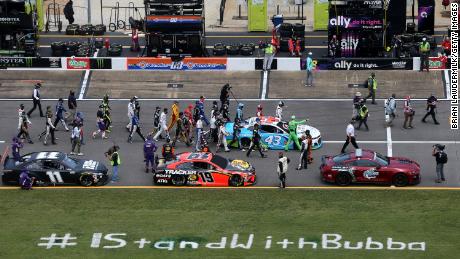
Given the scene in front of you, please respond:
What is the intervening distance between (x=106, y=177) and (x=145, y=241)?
655 cm

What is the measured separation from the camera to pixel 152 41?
6175 centimetres

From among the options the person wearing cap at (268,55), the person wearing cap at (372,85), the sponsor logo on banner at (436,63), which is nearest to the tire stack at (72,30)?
the person wearing cap at (268,55)

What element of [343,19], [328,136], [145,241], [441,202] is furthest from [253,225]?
[343,19]

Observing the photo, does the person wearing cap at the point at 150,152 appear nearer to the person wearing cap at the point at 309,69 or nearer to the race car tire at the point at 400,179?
the race car tire at the point at 400,179

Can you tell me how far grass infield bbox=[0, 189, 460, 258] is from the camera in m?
37.4

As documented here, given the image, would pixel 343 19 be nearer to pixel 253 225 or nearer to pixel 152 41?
pixel 152 41

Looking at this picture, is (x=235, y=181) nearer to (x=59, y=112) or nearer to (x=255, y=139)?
(x=255, y=139)

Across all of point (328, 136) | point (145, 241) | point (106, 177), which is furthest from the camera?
point (328, 136)

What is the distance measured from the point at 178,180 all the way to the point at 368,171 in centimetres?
722

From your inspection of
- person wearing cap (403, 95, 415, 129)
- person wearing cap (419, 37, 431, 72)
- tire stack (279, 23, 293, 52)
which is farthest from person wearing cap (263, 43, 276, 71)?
person wearing cap (403, 95, 415, 129)

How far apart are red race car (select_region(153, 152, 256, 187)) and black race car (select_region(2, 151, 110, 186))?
2.51 metres

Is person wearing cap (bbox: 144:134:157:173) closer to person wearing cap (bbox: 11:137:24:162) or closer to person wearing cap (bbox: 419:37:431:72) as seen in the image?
person wearing cap (bbox: 11:137:24:162)

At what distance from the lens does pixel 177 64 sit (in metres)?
59.7

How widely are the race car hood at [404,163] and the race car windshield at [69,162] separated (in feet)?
39.8
